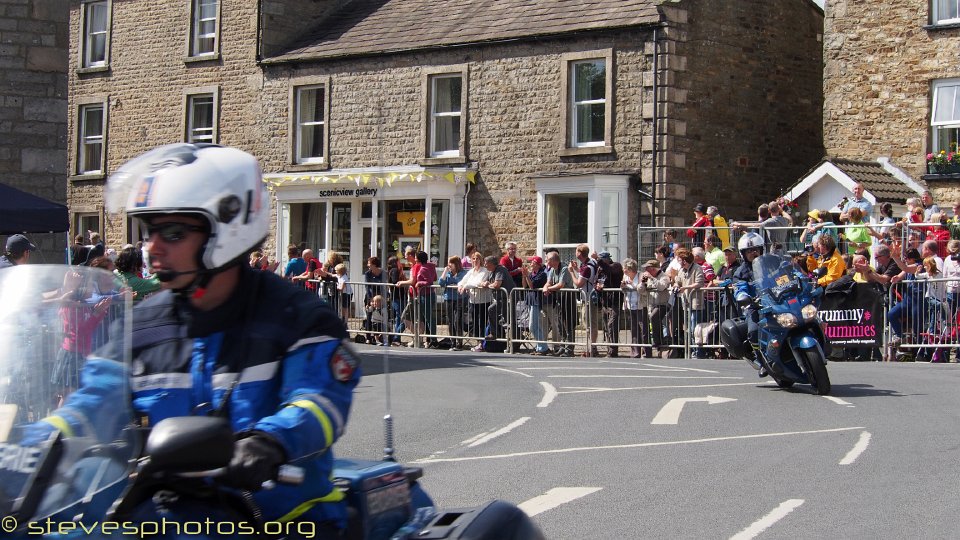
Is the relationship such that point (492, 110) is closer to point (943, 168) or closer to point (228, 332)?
point (943, 168)

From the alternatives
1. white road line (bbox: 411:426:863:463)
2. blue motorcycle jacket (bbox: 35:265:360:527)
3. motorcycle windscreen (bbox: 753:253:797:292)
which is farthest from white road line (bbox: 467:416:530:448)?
blue motorcycle jacket (bbox: 35:265:360:527)

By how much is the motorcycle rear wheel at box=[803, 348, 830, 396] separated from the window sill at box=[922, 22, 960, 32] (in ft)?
49.1

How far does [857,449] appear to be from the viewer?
409 inches

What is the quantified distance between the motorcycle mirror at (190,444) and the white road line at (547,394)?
11.0 meters

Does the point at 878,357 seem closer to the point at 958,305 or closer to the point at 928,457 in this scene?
the point at 958,305

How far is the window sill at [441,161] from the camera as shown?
3106cm

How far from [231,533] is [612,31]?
26.1m

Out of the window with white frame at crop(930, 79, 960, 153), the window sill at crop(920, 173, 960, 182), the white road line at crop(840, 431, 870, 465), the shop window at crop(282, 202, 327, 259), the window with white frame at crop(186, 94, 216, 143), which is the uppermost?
the window with white frame at crop(186, 94, 216, 143)

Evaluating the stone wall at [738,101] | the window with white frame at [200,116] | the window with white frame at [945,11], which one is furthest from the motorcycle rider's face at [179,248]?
the window with white frame at [200,116]

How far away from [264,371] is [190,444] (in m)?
0.66

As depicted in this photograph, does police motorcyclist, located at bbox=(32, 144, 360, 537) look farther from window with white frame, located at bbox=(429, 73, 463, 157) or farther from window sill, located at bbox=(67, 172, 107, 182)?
window sill, located at bbox=(67, 172, 107, 182)

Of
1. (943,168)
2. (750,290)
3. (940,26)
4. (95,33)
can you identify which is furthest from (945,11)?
(95,33)

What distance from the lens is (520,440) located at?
11.3 m

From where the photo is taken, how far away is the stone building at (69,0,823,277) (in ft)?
93.0
